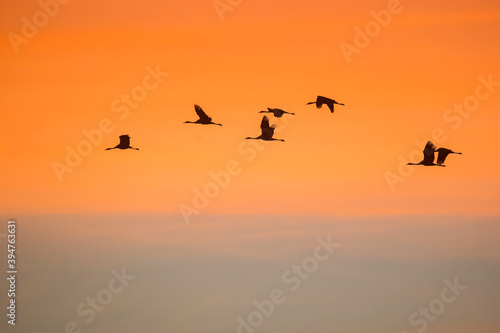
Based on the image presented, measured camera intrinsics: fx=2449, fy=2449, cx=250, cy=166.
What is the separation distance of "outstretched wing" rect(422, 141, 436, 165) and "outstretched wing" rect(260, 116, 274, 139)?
5.77 m

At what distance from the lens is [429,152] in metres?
90.2

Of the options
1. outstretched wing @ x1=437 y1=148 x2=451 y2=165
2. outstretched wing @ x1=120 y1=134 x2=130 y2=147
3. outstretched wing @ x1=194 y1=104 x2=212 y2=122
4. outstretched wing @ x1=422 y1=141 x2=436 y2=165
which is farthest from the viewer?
outstretched wing @ x1=120 y1=134 x2=130 y2=147

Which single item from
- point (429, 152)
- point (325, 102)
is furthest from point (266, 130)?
point (429, 152)

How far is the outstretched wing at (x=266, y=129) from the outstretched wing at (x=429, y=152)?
18.9 ft

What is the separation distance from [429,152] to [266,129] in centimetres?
609

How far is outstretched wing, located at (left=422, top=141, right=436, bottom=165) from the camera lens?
295ft

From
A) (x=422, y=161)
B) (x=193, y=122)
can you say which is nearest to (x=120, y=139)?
(x=193, y=122)

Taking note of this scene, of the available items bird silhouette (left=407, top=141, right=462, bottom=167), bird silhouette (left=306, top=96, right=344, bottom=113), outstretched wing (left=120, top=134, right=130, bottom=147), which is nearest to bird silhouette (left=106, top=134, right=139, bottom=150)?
outstretched wing (left=120, top=134, right=130, bottom=147)

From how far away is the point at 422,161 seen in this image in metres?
90.9

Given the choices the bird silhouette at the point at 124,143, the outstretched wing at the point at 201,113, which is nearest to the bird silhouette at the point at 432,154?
the outstretched wing at the point at 201,113

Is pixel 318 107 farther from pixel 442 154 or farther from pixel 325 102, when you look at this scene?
pixel 442 154

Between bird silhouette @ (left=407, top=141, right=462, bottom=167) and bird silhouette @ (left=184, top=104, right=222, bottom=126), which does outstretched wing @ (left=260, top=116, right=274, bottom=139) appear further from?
bird silhouette @ (left=407, top=141, right=462, bottom=167)

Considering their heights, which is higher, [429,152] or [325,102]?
[325,102]

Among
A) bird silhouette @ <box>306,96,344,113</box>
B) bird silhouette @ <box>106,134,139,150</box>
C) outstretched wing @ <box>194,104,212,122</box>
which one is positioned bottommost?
bird silhouette @ <box>106,134,139,150</box>
